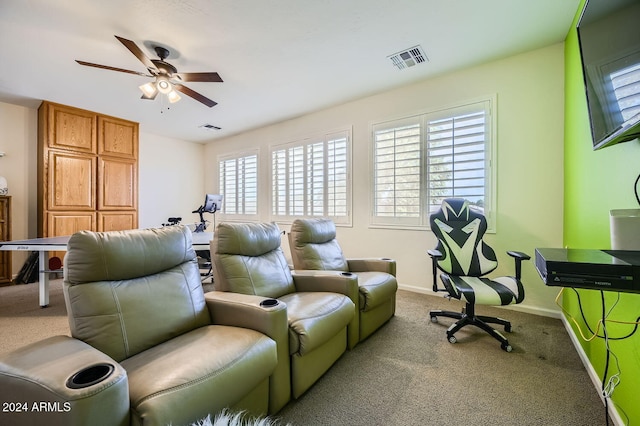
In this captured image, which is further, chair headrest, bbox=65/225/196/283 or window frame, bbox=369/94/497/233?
window frame, bbox=369/94/497/233

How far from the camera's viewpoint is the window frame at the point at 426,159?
2969mm

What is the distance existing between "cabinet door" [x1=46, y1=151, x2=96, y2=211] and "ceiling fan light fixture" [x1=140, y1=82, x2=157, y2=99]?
2.50 m

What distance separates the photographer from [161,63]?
2607 millimetres

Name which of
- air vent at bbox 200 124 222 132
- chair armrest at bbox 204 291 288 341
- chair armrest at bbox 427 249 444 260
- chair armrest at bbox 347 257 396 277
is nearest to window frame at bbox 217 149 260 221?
air vent at bbox 200 124 222 132

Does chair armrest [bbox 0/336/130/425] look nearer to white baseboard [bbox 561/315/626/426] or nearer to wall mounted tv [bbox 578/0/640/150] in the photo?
wall mounted tv [bbox 578/0/640/150]

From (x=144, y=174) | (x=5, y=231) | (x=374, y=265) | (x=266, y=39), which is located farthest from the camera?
(x=144, y=174)

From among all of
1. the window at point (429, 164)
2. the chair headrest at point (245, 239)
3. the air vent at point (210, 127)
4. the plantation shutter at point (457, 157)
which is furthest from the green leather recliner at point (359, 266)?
the air vent at point (210, 127)

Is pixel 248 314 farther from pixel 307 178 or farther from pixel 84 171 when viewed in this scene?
pixel 84 171

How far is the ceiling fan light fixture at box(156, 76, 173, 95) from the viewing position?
8.96 feet

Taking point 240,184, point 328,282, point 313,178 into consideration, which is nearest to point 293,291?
point 328,282

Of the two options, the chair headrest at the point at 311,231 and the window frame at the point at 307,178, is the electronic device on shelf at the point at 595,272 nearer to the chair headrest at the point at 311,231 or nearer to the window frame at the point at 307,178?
the chair headrest at the point at 311,231

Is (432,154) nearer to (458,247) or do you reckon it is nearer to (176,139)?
(458,247)

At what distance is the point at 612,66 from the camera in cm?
118

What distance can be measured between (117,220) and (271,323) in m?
4.87
